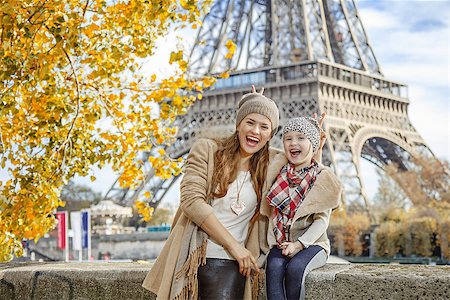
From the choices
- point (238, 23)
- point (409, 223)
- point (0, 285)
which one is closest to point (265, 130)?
point (0, 285)

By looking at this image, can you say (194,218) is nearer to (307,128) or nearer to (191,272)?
(191,272)

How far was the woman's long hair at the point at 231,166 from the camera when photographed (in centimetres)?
457

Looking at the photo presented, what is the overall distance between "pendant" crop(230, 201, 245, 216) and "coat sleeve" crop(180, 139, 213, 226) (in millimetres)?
154

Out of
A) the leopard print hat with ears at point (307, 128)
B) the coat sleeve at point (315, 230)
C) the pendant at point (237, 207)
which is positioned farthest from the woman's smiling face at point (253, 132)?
the coat sleeve at point (315, 230)

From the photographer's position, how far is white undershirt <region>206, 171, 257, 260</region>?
14.8 ft

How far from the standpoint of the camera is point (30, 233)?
8.88m

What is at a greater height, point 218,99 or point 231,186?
point 218,99

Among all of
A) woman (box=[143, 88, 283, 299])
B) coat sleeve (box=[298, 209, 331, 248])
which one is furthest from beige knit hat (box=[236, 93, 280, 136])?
coat sleeve (box=[298, 209, 331, 248])

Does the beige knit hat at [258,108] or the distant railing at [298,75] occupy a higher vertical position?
the distant railing at [298,75]

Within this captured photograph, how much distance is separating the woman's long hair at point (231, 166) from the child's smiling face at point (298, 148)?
0.56ft

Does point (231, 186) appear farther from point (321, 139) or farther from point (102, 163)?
point (102, 163)

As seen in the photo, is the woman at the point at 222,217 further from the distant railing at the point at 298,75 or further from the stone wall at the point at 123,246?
the stone wall at the point at 123,246

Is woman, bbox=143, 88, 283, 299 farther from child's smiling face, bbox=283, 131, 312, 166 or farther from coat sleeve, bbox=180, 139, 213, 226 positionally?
child's smiling face, bbox=283, 131, 312, 166

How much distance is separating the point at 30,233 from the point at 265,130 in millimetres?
5152
